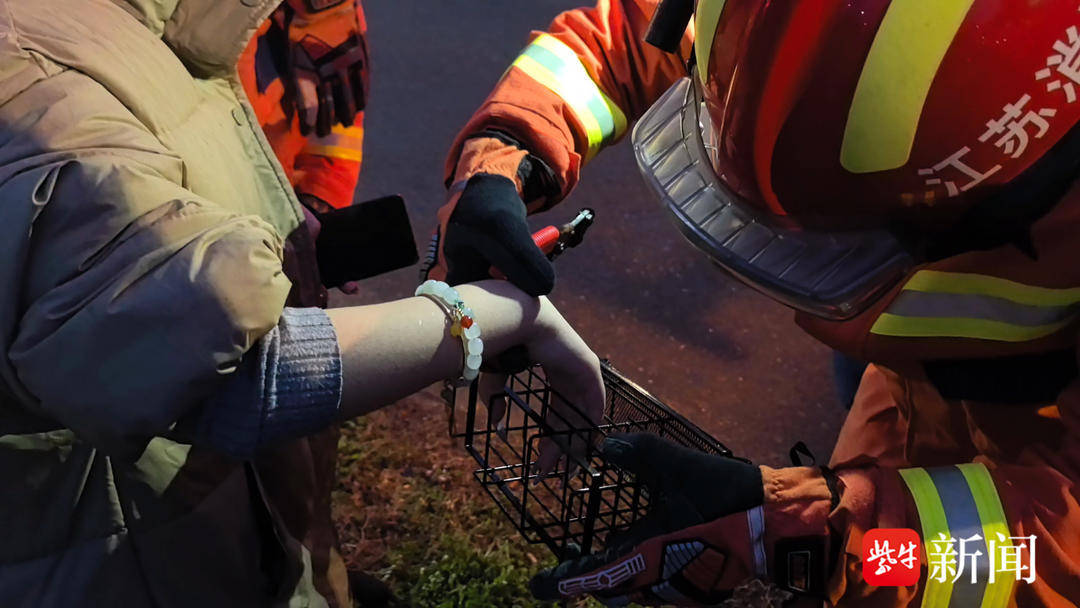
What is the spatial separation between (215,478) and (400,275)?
268 centimetres

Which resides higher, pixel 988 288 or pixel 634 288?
pixel 988 288

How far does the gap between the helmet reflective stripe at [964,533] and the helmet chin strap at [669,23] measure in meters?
0.87

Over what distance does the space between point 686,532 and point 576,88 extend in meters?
1.00

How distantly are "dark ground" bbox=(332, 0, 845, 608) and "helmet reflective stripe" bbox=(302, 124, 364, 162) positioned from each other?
102 cm

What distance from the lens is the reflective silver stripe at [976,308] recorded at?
4.70ft

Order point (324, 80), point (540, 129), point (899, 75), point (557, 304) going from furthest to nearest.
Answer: point (557, 304), point (324, 80), point (540, 129), point (899, 75)

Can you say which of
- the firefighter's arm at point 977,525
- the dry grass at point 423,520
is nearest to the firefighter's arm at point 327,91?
the dry grass at point 423,520

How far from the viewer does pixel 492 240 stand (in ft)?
4.90

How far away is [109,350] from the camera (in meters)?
0.96

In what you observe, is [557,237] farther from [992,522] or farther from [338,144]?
[338,144]

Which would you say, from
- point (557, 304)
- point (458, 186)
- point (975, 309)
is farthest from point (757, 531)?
point (557, 304)

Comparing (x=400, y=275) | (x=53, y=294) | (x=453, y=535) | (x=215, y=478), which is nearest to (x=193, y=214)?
(x=53, y=294)

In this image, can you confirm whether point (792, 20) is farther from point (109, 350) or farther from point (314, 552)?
point (314, 552)

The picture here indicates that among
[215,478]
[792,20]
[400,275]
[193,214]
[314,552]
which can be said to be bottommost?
[400,275]
